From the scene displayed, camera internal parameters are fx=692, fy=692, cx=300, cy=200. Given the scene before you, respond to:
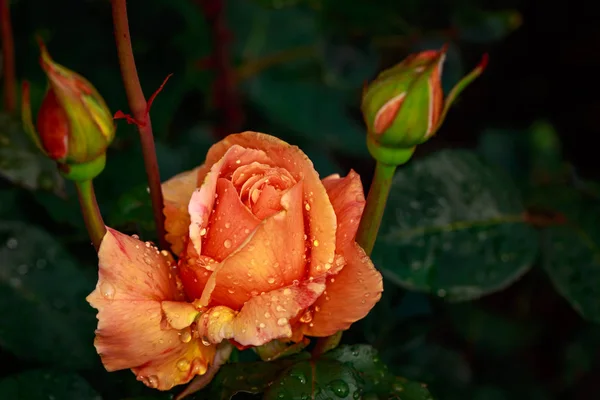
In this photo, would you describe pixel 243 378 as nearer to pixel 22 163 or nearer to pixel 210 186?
pixel 210 186

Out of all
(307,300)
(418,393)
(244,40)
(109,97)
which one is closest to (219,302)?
(307,300)

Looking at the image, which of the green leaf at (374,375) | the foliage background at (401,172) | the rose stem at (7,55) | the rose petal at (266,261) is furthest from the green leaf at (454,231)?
the rose stem at (7,55)

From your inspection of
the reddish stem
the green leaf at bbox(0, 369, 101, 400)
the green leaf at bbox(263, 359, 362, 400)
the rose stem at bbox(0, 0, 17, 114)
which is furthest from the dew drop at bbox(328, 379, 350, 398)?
the reddish stem

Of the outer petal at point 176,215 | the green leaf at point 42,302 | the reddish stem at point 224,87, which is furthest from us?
the reddish stem at point 224,87

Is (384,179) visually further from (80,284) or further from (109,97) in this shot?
(109,97)

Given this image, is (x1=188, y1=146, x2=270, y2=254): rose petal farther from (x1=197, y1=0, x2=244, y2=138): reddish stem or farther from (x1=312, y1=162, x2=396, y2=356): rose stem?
(x1=197, y1=0, x2=244, y2=138): reddish stem

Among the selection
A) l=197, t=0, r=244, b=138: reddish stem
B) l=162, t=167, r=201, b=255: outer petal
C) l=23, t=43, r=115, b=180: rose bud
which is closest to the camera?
l=23, t=43, r=115, b=180: rose bud

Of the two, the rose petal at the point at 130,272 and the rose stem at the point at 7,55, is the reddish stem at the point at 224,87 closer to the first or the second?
the rose stem at the point at 7,55
